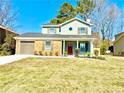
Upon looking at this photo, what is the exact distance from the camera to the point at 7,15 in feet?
132

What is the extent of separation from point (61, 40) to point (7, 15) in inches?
741

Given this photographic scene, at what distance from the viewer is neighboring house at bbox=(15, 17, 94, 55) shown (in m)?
27.8

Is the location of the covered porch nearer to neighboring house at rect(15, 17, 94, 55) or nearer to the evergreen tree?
neighboring house at rect(15, 17, 94, 55)

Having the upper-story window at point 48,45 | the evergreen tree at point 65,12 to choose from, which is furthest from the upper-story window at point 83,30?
the evergreen tree at point 65,12

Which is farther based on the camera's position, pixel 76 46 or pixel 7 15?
pixel 7 15

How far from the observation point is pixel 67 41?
29047 mm

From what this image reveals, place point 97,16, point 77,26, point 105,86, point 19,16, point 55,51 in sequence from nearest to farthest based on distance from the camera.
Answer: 1. point 105,86
2. point 55,51
3. point 77,26
4. point 19,16
5. point 97,16

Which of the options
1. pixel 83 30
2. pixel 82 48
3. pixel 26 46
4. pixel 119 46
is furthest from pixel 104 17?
pixel 26 46

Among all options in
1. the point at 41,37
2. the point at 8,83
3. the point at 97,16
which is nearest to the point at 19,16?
the point at 41,37

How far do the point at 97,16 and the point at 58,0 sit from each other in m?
11.4

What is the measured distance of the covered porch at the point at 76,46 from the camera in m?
28.0

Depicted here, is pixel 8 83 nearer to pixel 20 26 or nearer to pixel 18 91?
pixel 18 91

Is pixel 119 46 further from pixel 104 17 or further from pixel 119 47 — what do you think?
pixel 104 17

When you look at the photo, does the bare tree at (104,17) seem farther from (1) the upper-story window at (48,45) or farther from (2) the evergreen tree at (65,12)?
(1) the upper-story window at (48,45)
